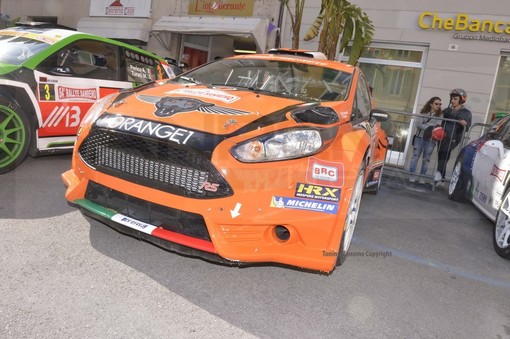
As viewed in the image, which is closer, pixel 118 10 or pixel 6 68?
pixel 6 68

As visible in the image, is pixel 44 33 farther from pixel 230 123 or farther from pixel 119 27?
pixel 119 27

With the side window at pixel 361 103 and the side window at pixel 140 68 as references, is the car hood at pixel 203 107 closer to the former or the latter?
the side window at pixel 361 103

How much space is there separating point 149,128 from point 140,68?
358cm

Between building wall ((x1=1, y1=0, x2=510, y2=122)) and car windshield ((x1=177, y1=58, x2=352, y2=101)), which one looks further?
building wall ((x1=1, y1=0, x2=510, y2=122))

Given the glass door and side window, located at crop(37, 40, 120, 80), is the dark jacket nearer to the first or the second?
the glass door

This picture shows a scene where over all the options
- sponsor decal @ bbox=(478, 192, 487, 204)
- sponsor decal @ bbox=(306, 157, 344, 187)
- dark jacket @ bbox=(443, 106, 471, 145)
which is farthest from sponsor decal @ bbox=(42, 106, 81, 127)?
dark jacket @ bbox=(443, 106, 471, 145)

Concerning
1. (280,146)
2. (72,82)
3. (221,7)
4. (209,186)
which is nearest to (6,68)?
(72,82)

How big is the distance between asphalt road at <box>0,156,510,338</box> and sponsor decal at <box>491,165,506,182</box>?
88 centimetres

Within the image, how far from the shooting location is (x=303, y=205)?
2436mm

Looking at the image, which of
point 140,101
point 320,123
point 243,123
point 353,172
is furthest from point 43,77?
point 353,172

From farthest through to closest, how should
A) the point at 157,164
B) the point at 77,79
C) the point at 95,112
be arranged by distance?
the point at 77,79
the point at 95,112
the point at 157,164

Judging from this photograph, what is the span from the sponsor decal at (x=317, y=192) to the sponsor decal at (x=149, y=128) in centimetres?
74

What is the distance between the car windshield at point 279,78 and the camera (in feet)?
11.6

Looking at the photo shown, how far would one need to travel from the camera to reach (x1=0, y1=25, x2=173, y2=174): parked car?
4094 mm
